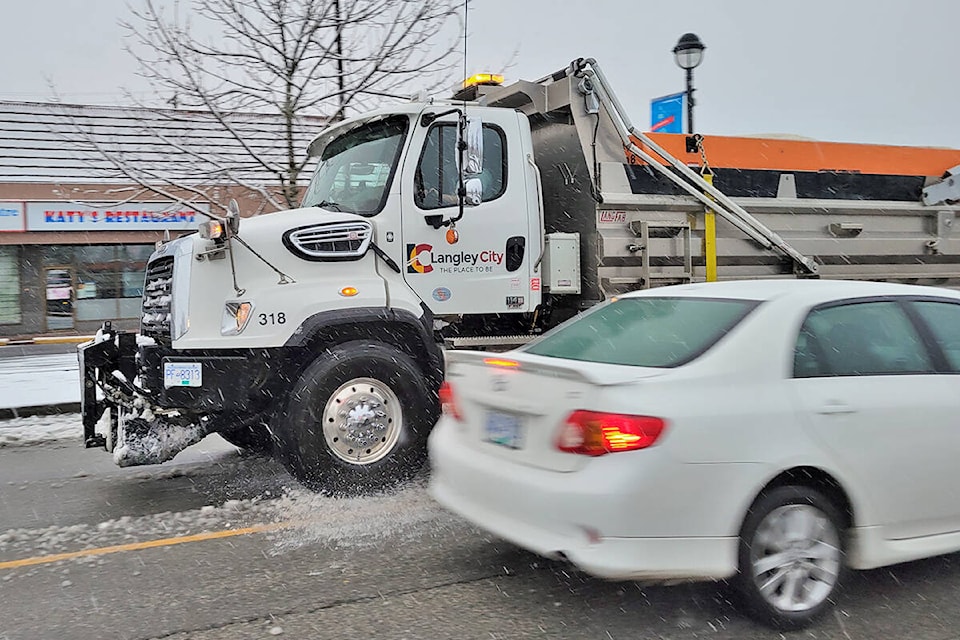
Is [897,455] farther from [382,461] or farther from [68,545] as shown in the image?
[68,545]

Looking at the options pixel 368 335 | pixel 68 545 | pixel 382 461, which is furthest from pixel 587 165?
pixel 68 545

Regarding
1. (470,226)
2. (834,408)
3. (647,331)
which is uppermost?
(470,226)

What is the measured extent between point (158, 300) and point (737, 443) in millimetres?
4480

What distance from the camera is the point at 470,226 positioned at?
22.2ft

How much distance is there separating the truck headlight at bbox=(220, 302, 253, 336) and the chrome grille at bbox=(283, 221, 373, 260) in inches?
21.5

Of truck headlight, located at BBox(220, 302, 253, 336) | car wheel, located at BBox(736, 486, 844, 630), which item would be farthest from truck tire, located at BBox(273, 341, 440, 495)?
car wheel, located at BBox(736, 486, 844, 630)

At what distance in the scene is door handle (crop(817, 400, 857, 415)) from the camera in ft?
12.7

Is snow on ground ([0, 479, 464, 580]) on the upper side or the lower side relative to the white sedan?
lower

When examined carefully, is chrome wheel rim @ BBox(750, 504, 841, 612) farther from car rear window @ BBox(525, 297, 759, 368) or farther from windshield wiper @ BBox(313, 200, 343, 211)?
windshield wiper @ BBox(313, 200, 343, 211)

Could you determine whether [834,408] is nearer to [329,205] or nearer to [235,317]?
[235,317]

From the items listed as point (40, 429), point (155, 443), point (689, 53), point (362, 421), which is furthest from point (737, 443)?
point (689, 53)

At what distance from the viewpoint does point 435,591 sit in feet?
14.1

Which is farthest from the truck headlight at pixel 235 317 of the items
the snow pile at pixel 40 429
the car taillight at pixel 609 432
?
the snow pile at pixel 40 429

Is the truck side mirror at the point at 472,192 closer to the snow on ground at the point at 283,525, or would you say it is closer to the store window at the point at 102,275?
the snow on ground at the point at 283,525
